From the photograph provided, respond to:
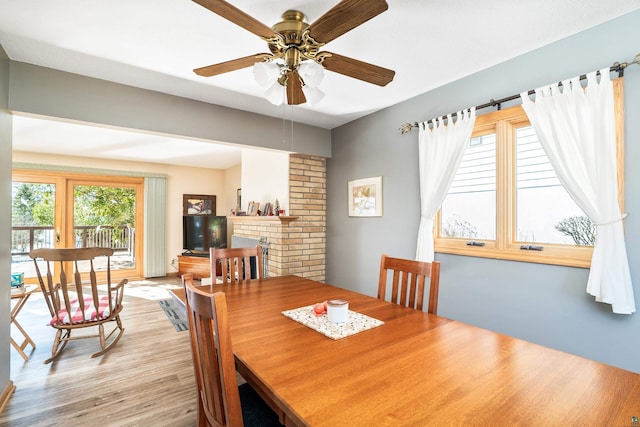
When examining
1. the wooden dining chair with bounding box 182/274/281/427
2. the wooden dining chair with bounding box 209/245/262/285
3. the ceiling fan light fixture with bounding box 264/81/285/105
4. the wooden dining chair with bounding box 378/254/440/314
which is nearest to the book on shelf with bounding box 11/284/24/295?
the wooden dining chair with bounding box 209/245/262/285

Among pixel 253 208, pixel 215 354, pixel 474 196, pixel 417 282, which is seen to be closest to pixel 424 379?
pixel 215 354

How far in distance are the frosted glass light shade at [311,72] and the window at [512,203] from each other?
152 cm

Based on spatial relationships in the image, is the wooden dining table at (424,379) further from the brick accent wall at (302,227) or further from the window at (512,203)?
the brick accent wall at (302,227)

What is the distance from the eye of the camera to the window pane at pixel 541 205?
1.89m

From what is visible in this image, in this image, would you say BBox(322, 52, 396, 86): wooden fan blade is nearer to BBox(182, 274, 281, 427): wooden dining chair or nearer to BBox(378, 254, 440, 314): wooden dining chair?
BBox(378, 254, 440, 314): wooden dining chair

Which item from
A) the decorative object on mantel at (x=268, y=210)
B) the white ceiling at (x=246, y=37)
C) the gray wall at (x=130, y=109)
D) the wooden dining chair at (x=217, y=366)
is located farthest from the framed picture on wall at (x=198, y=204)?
the wooden dining chair at (x=217, y=366)

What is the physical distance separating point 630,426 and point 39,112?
3.45 m

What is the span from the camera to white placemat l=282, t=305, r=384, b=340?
1.28m

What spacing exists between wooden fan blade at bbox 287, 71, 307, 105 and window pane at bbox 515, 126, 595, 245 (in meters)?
1.61

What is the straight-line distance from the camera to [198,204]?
21.9 ft

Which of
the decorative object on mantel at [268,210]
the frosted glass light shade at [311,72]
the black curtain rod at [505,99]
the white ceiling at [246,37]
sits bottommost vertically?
the decorative object on mantel at [268,210]

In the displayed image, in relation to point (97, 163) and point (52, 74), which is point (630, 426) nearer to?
point (52, 74)

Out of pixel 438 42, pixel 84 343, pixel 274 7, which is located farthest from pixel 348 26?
pixel 84 343

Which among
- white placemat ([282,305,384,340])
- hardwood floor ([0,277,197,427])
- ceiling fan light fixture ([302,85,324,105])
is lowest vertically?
hardwood floor ([0,277,197,427])
